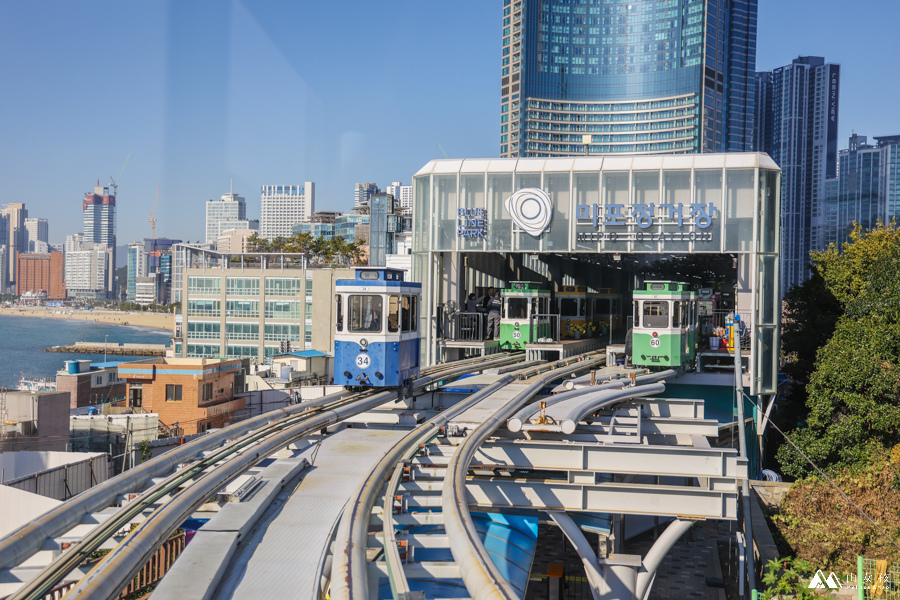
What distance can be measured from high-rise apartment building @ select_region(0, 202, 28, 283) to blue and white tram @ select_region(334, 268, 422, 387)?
640 ft

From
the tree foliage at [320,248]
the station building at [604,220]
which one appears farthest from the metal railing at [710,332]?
the tree foliage at [320,248]

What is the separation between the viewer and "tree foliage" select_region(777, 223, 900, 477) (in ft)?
69.4

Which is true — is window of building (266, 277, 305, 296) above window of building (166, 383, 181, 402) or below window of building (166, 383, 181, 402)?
above

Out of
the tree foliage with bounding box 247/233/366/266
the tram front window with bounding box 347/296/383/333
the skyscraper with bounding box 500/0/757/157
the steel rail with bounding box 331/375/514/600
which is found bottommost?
the steel rail with bounding box 331/375/514/600

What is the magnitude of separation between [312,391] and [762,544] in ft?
57.6

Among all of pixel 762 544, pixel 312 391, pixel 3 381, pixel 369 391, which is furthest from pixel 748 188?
pixel 3 381

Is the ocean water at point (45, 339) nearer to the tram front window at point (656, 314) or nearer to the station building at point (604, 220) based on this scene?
the station building at point (604, 220)

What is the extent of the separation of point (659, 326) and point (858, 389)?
659 cm

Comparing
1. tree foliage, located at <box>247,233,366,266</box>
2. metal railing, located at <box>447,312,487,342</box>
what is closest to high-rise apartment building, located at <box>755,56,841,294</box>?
tree foliage, located at <box>247,233,366,266</box>

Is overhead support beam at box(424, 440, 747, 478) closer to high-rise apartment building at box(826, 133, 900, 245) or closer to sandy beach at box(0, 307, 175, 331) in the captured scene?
sandy beach at box(0, 307, 175, 331)

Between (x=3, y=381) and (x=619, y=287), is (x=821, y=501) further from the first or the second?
(x=3, y=381)

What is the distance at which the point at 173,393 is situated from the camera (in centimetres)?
2738

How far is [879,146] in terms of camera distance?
150 meters

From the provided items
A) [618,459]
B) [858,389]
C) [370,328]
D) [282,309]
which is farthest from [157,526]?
[282,309]
